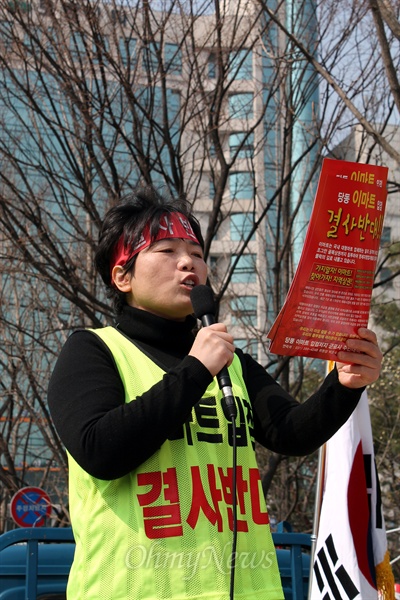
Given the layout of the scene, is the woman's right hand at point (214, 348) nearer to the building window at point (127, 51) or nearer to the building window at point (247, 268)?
the building window at point (127, 51)

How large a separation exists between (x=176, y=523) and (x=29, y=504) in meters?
8.61

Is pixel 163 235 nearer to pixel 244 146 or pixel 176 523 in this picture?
pixel 176 523

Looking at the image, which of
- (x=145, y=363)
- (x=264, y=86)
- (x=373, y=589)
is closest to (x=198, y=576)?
(x=145, y=363)

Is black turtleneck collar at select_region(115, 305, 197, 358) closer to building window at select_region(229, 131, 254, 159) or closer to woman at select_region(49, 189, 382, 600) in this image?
woman at select_region(49, 189, 382, 600)

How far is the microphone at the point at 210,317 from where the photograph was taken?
219 centimetres

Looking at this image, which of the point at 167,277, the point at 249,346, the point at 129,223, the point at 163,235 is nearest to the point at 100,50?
the point at 129,223

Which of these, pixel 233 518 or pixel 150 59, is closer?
pixel 233 518

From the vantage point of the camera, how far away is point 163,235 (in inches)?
102

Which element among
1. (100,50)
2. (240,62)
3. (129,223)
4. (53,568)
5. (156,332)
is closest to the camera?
(156,332)

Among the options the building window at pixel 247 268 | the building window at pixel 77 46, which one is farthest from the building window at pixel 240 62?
the building window at pixel 247 268

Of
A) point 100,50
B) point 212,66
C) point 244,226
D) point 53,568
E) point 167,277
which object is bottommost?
point 53,568

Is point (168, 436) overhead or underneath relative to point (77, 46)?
underneath

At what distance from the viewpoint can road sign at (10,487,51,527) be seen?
10023 millimetres

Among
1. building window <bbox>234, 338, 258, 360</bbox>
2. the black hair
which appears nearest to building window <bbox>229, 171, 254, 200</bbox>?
building window <bbox>234, 338, 258, 360</bbox>
